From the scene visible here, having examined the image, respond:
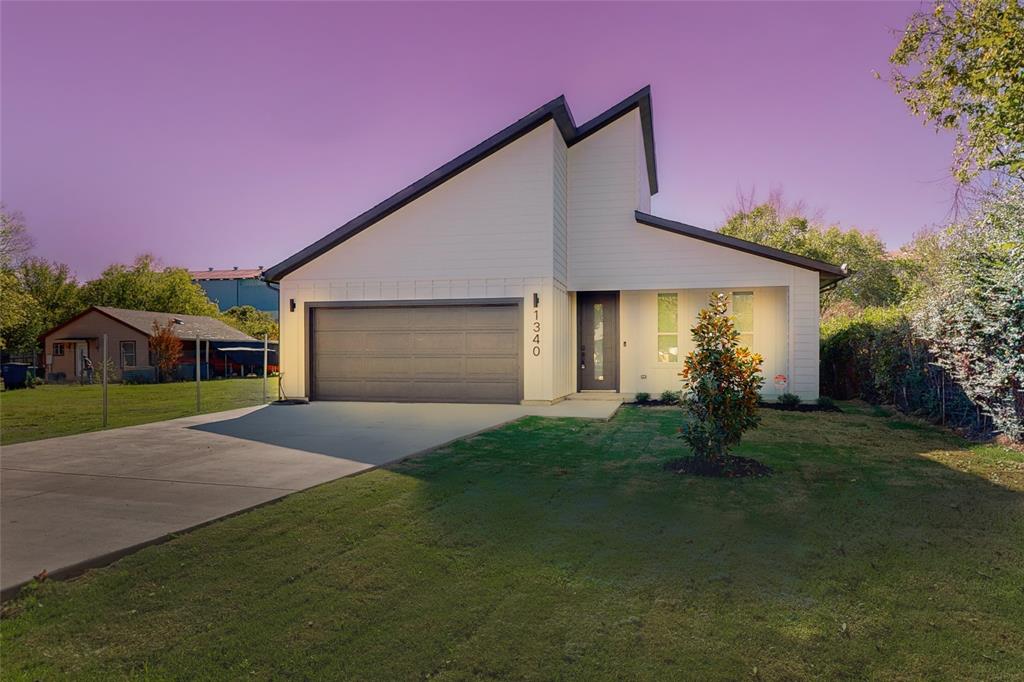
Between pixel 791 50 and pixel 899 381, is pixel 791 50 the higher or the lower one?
the higher one

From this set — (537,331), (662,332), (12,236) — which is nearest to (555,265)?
(537,331)

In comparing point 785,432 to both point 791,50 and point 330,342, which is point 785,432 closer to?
point 791,50

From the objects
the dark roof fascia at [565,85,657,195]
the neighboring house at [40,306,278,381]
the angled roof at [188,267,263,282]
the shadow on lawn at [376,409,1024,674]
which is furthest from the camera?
the angled roof at [188,267,263,282]

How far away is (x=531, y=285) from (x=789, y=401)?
6.06m

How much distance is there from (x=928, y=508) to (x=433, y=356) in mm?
10186

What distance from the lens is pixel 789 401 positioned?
1205cm

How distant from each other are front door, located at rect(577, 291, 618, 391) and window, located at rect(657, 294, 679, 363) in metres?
1.07

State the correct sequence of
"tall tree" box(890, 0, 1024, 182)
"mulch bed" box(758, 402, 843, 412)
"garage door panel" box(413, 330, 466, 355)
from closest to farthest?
"tall tree" box(890, 0, 1024, 182)
"mulch bed" box(758, 402, 843, 412)
"garage door panel" box(413, 330, 466, 355)

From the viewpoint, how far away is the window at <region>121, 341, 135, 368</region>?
28281 millimetres

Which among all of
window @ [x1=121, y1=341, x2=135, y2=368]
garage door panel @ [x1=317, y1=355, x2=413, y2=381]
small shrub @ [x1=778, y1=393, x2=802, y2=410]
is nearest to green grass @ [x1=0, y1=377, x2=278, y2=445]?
garage door panel @ [x1=317, y1=355, x2=413, y2=381]

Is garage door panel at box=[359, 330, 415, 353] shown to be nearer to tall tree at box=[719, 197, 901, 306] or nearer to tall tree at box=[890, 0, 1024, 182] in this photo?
tall tree at box=[890, 0, 1024, 182]

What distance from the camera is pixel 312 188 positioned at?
17234 mm

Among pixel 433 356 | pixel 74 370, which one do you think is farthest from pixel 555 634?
pixel 74 370

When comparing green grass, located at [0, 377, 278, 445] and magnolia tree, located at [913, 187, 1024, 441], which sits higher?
magnolia tree, located at [913, 187, 1024, 441]
